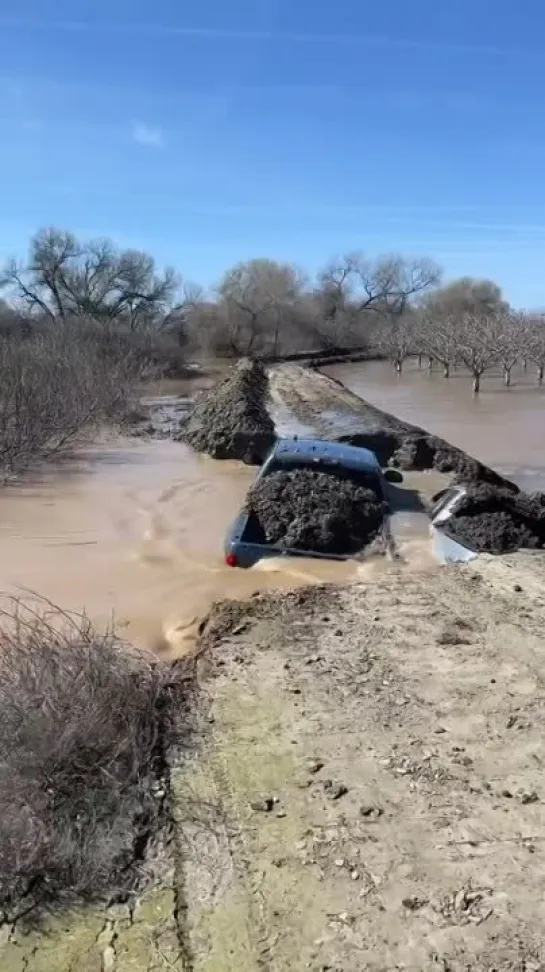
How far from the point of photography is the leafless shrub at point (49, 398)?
2003 centimetres

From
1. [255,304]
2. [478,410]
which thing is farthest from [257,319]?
[478,410]

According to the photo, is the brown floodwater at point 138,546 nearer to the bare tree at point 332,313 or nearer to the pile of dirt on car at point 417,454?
the pile of dirt on car at point 417,454

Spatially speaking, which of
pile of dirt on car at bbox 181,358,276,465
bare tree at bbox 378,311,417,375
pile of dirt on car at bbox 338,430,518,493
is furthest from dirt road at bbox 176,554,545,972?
bare tree at bbox 378,311,417,375

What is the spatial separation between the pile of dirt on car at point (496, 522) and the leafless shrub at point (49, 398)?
36.3 ft

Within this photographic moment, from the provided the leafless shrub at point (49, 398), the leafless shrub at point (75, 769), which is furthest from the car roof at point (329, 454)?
the leafless shrub at point (49, 398)

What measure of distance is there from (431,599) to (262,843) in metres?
4.70

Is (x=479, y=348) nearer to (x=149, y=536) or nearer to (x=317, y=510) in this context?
(x=149, y=536)

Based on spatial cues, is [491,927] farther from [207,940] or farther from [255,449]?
[255,449]

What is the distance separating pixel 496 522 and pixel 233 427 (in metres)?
12.7

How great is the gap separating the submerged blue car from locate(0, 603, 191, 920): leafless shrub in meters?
3.26

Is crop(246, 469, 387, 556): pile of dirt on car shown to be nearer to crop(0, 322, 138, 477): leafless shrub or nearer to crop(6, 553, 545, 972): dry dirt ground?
crop(6, 553, 545, 972): dry dirt ground

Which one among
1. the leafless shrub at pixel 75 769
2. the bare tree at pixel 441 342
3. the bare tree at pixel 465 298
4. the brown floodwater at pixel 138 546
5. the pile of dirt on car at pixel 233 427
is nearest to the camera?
the leafless shrub at pixel 75 769

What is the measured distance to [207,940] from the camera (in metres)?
4.30

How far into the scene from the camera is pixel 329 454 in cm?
1155
